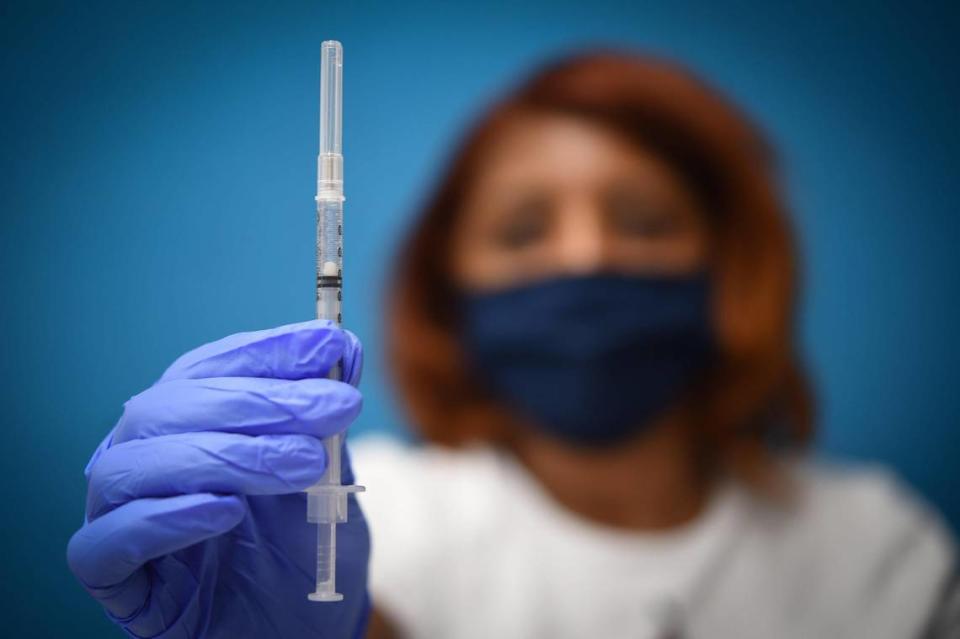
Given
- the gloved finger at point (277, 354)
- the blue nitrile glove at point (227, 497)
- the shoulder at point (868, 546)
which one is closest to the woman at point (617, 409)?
the shoulder at point (868, 546)

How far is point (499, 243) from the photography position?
4.34 feet

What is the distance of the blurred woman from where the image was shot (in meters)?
1.26

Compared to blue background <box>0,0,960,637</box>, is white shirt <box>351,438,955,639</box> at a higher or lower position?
lower

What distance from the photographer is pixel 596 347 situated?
1.25 meters

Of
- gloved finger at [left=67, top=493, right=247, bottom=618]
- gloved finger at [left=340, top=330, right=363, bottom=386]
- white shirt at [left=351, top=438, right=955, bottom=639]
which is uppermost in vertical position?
gloved finger at [left=340, top=330, right=363, bottom=386]

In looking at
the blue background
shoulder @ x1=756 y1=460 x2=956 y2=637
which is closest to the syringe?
the blue background

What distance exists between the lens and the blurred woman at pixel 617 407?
1.26m

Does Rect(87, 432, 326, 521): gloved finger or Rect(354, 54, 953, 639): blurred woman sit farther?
Rect(354, 54, 953, 639): blurred woman

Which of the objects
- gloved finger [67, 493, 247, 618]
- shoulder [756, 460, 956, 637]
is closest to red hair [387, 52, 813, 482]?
shoulder [756, 460, 956, 637]

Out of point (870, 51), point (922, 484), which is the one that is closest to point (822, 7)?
point (870, 51)

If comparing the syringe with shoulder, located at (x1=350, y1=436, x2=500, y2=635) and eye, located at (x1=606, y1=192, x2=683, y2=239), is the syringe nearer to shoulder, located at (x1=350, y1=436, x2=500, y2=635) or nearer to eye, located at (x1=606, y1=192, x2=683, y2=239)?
shoulder, located at (x1=350, y1=436, x2=500, y2=635)

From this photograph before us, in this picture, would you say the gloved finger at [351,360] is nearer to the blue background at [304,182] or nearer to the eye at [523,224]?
the blue background at [304,182]

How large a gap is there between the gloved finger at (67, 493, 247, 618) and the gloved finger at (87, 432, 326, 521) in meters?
0.01

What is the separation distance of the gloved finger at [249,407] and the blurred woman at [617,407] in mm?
514
